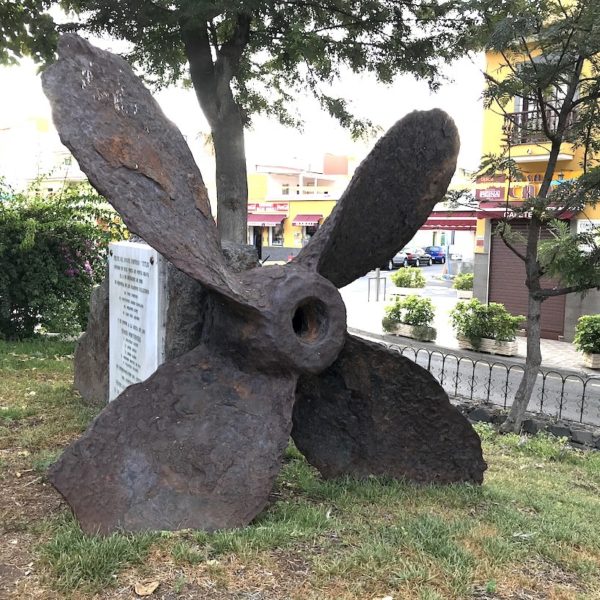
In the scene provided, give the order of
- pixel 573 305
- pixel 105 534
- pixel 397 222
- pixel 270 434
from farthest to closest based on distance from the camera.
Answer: pixel 573 305 < pixel 397 222 < pixel 270 434 < pixel 105 534

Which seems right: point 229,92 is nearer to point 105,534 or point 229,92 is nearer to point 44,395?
point 44,395

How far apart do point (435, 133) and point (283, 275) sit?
100cm

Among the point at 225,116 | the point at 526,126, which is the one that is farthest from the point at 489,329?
the point at 225,116

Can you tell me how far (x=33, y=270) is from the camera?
342 inches

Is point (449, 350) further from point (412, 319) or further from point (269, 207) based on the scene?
point (269, 207)

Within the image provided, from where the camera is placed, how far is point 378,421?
3.46 meters

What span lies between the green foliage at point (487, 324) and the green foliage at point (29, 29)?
8.20 meters

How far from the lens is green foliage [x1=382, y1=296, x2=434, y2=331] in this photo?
13320mm

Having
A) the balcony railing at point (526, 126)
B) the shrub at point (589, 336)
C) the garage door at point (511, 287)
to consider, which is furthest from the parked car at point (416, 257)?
the shrub at point (589, 336)

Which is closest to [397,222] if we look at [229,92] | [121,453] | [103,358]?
[121,453]

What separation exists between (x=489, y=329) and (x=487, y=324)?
0.10 meters

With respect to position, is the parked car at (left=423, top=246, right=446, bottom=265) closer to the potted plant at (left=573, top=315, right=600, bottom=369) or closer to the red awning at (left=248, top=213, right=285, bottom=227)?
the red awning at (left=248, top=213, right=285, bottom=227)

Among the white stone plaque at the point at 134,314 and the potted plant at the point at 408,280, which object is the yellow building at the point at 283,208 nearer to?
the potted plant at the point at 408,280

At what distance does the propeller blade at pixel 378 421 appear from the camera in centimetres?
346
